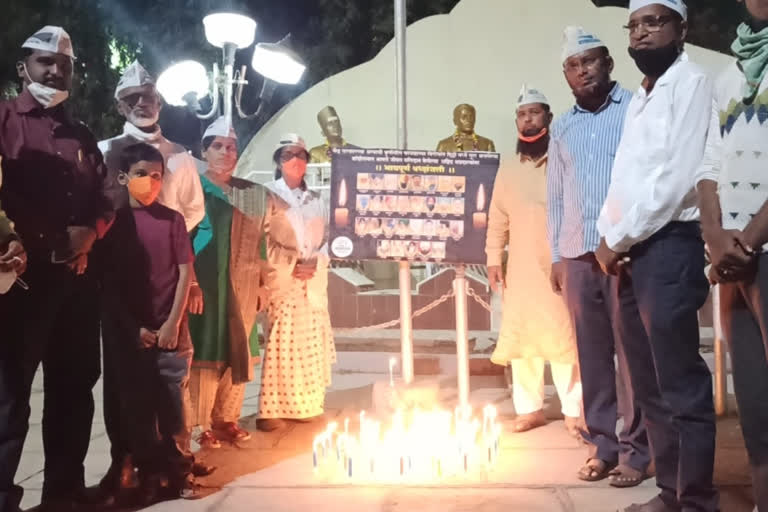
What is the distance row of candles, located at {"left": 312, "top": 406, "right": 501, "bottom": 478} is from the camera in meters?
3.54

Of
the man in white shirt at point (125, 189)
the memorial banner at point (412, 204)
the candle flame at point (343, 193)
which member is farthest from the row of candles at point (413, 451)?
the candle flame at point (343, 193)

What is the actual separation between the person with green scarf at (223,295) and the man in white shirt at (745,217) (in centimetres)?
270

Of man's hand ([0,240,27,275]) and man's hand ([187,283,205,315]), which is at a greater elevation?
man's hand ([0,240,27,275])

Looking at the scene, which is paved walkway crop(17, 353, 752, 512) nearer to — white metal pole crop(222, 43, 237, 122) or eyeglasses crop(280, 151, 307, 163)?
eyeglasses crop(280, 151, 307, 163)

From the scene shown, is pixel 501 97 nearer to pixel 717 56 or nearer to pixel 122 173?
pixel 717 56

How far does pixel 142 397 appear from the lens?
3.14 m

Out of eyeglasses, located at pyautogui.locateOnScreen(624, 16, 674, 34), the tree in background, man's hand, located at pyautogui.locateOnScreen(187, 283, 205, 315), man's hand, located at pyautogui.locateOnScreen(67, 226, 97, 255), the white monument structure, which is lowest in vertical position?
man's hand, located at pyautogui.locateOnScreen(187, 283, 205, 315)

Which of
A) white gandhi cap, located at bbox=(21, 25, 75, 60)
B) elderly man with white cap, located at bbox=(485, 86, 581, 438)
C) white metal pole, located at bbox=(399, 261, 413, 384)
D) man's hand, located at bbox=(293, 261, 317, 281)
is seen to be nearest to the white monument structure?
man's hand, located at bbox=(293, 261, 317, 281)

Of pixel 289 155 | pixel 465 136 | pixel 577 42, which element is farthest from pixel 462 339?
pixel 465 136

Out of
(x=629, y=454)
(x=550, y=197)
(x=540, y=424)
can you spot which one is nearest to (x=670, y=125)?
(x=550, y=197)

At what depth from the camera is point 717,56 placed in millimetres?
9727

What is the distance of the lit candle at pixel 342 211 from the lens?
14.4ft

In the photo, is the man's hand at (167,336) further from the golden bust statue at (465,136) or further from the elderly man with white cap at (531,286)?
the golden bust statue at (465,136)

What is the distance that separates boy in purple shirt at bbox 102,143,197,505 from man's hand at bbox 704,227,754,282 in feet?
7.26
